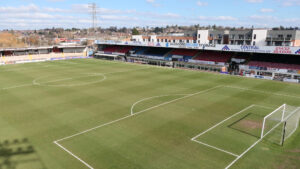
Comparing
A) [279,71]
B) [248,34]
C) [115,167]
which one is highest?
[248,34]

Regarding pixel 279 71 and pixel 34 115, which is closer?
pixel 34 115

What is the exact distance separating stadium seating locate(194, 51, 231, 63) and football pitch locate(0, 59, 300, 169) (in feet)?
58.2

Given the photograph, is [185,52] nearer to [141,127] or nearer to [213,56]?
[213,56]

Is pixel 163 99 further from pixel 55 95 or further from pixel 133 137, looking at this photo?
pixel 55 95

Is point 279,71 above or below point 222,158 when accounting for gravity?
above

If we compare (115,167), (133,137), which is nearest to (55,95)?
(133,137)

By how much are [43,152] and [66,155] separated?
5.98 feet

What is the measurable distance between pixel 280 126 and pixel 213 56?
35.9m

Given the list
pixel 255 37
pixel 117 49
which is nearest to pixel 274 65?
pixel 255 37

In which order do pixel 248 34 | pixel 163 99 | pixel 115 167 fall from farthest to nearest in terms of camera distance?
pixel 248 34 → pixel 163 99 → pixel 115 167

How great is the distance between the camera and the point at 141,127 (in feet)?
61.7

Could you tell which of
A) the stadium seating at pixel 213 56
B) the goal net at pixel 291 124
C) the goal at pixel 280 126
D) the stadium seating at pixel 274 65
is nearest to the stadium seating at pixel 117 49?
the stadium seating at pixel 213 56

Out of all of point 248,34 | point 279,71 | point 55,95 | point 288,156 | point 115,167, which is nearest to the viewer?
point 115,167

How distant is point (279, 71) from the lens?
130ft
